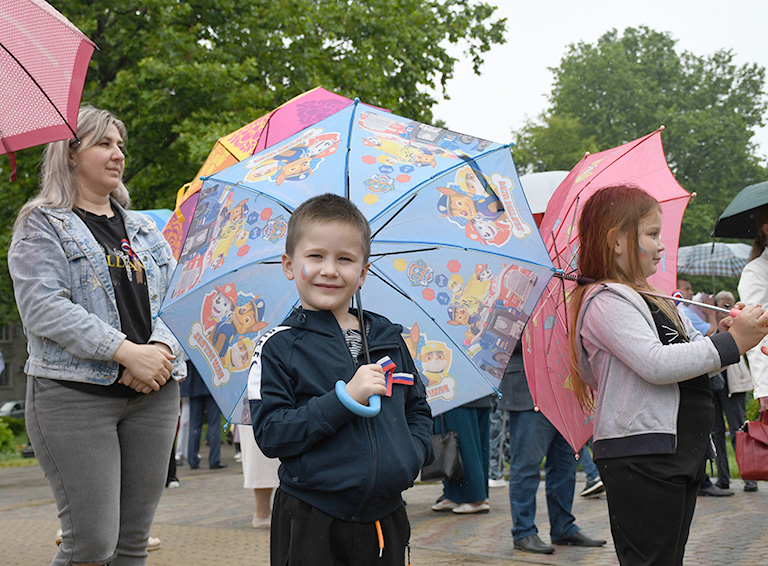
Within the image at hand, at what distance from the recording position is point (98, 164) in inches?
141

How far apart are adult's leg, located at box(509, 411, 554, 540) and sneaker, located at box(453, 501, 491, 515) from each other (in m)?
1.55

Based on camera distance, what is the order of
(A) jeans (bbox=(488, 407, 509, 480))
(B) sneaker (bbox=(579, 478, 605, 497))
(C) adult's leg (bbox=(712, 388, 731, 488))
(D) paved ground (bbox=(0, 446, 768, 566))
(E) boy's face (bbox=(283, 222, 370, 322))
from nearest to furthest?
(E) boy's face (bbox=(283, 222, 370, 322))
(D) paved ground (bbox=(0, 446, 768, 566))
(B) sneaker (bbox=(579, 478, 605, 497))
(C) adult's leg (bbox=(712, 388, 731, 488))
(A) jeans (bbox=(488, 407, 509, 480))

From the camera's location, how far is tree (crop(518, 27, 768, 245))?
47281 millimetres

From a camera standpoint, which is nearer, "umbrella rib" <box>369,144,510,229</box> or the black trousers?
the black trousers

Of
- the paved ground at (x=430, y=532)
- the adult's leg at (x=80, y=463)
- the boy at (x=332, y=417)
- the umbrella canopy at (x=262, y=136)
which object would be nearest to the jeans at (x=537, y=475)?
the paved ground at (x=430, y=532)

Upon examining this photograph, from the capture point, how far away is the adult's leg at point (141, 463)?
11.4ft

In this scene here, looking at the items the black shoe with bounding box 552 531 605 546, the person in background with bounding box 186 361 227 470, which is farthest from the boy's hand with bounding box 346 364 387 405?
the person in background with bounding box 186 361 227 470

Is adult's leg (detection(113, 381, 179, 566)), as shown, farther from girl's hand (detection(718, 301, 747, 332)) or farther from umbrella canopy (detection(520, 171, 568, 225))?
umbrella canopy (detection(520, 171, 568, 225))

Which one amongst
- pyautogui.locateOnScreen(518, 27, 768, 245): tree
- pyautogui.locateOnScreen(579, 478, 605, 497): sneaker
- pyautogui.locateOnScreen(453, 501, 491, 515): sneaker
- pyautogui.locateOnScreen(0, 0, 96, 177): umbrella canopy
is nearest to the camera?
pyautogui.locateOnScreen(0, 0, 96, 177): umbrella canopy

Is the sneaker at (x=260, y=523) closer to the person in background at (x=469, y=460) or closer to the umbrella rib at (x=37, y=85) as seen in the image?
the person in background at (x=469, y=460)

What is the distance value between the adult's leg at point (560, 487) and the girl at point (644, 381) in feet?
8.67

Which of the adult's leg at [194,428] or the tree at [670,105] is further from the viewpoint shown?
the tree at [670,105]

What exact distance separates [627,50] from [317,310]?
56.6m

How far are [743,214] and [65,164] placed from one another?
349 cm
